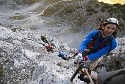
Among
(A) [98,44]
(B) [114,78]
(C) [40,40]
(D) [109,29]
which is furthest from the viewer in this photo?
(C) [40,40]

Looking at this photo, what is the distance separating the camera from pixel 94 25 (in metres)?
49.8

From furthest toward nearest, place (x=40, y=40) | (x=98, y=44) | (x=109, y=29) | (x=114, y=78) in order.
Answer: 1. (x=40, y=40)
2. (x=98, y=44)
3. (x=109, y=29)
4. (x=114, y=78)

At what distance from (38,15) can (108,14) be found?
54.8 ft

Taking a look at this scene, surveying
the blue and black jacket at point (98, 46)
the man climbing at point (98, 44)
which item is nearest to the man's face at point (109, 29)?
the man climbing at point (98, 44)

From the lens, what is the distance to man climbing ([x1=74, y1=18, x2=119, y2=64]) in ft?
33.8

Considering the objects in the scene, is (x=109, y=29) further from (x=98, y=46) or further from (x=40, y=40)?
(x=40, y=40)

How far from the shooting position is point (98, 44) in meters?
11.3

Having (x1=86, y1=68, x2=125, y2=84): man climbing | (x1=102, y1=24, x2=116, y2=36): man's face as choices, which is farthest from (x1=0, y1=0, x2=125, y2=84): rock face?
(x1=86, y1=68, x2=125, y2=84): man climbing

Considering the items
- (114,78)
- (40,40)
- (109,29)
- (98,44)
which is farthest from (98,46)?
(40,40)

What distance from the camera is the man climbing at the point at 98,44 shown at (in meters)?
10.3

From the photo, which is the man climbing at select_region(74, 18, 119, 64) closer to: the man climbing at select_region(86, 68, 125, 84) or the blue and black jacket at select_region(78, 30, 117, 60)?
the blue and black jacket at select_region(78, 30, 117, 60)

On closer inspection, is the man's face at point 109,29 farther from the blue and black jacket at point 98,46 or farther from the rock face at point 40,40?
the rock face at point 40,40

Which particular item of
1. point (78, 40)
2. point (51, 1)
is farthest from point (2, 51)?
point (51, 1)

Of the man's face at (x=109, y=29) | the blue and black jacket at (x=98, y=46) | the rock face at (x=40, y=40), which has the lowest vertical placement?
the rock face at (x=40, y=40)
